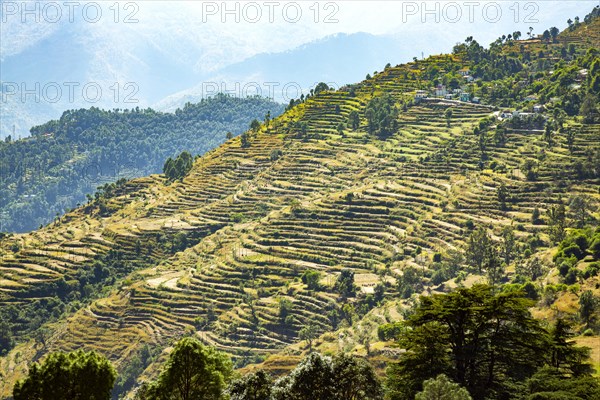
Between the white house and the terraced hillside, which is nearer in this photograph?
the terraced hillside

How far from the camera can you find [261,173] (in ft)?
449

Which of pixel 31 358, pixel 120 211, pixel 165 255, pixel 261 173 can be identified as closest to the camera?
pixel 31 358

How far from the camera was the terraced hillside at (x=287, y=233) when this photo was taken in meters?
93.0

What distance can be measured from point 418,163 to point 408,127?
1997cm

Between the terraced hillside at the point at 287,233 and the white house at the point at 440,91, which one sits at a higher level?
the white house at the point at 440,91

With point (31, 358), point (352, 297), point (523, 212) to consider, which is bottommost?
point (31, 358)

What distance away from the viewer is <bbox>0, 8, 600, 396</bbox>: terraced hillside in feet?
305

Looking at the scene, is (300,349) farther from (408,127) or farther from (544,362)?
(408,127)

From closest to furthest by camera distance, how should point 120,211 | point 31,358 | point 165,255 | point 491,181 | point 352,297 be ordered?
point 352,297
point 31,358
point 491,181
point 165,255
point 120,211

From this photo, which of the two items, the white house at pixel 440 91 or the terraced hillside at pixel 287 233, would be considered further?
the white house at pixel 440 91

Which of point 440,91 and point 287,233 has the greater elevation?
point 440,91

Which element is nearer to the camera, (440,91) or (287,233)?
(287,233)

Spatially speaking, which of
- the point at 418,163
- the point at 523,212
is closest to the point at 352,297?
the point at 523,212

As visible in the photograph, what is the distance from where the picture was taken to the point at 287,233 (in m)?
109
